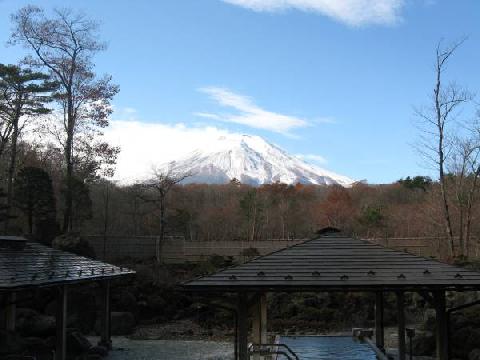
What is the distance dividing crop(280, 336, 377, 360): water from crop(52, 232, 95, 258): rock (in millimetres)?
9508

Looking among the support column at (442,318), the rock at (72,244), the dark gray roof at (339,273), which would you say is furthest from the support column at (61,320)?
the rock at (72,244)

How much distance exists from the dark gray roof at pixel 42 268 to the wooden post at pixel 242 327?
3.56 metres

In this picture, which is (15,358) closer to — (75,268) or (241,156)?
(75,268)

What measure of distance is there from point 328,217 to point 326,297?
16.8 metres

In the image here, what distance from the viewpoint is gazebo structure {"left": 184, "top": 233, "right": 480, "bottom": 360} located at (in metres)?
8.55

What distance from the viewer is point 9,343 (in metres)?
12.6

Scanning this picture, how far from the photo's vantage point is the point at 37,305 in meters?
19.8

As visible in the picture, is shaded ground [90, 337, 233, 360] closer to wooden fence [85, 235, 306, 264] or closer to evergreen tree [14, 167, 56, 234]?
evergreen tree [14, 167, 56, 234]

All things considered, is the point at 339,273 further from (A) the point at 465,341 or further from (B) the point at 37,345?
(B) the point at 37,345

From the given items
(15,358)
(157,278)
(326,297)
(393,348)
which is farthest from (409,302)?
(15,358)

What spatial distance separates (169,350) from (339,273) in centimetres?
813

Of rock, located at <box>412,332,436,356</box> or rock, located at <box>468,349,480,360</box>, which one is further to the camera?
rock, located at <box>412,332,436,356</box>

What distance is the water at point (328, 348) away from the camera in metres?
12.2

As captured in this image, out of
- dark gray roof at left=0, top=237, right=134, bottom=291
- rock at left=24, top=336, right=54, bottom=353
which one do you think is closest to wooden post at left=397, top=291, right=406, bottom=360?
dark gray roof at left=0, top=237, right=134, bottom=291
